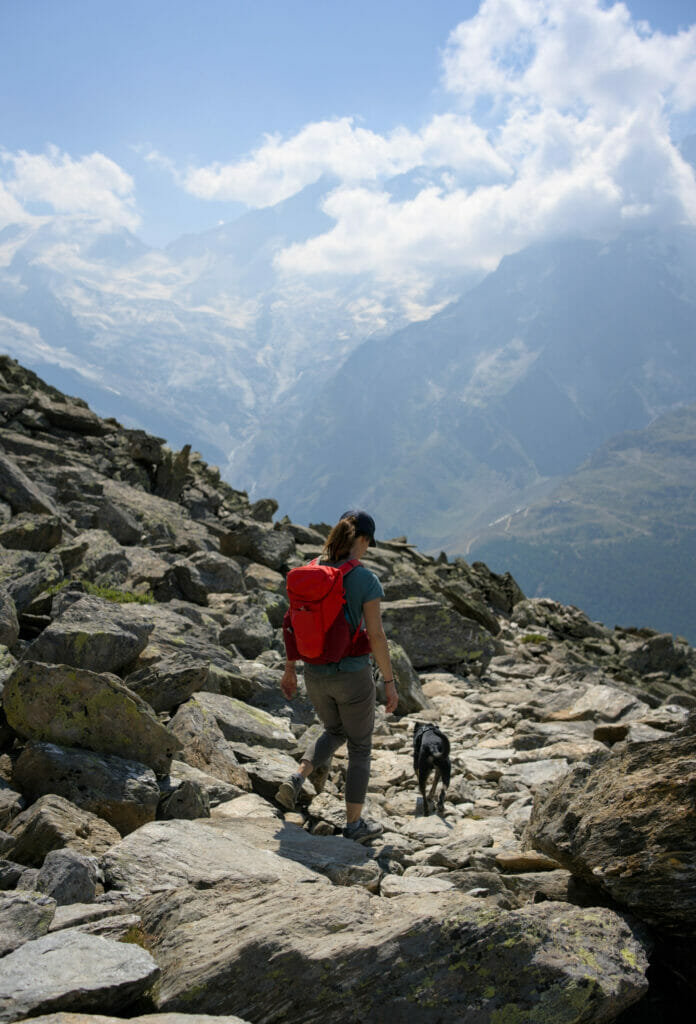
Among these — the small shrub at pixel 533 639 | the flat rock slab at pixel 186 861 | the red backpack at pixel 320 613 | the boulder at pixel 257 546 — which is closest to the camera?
the flat rock slab at pixel 186 861

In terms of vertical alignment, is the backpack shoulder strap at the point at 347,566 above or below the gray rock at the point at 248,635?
above

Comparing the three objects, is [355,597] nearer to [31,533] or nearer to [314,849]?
[314,849]

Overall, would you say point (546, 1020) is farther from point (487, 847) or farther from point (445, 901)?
point (487, 847)

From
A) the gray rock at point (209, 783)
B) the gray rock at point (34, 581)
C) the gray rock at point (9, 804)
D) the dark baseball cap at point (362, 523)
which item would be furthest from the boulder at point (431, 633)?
the gray rock at point (9, 804)

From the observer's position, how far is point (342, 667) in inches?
297

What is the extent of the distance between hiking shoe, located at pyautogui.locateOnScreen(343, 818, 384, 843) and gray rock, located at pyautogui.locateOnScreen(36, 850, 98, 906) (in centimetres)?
363

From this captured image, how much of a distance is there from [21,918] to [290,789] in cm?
444

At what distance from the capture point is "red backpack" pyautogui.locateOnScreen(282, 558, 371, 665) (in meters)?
7.33

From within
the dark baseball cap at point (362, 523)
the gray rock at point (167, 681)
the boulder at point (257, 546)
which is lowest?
the gray rock at point (167, 681)

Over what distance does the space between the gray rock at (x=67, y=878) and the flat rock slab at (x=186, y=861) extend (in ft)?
1.19

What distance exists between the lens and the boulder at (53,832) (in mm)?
5289

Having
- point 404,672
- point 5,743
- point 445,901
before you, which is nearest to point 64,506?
point 404,672

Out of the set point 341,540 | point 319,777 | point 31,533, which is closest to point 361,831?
point 319,777

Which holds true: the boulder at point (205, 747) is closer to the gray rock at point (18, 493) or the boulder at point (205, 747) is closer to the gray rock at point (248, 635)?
the gray rock at point (248, 635)
